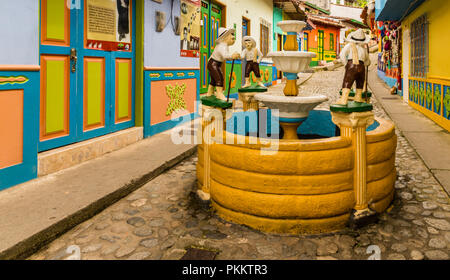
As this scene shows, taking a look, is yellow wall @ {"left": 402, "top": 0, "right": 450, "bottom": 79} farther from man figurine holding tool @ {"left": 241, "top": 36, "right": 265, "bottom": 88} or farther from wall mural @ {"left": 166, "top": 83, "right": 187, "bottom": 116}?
wall mural @ {"left": 166, "top": 83, "right": 187, "bottom": 116}

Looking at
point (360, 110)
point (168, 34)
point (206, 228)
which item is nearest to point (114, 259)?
point (206, 228)

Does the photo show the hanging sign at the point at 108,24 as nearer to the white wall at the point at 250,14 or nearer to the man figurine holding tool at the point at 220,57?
the man figurine holding tool at the point at 220,57

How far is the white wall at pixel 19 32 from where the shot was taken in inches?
128

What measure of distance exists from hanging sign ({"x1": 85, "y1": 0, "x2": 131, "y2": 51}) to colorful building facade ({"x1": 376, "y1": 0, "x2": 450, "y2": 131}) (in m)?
5.85

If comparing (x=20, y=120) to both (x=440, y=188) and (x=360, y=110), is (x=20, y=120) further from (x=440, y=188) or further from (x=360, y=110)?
(x=440, y=188)

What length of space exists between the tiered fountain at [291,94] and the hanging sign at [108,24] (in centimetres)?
254

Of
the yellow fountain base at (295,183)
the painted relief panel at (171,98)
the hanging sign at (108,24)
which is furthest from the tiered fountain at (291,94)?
the painted relief panel at (171,98)

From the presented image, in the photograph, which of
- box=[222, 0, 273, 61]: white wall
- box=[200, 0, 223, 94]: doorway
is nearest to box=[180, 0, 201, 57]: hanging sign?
box=[200, 0, 223, 94]: doorway

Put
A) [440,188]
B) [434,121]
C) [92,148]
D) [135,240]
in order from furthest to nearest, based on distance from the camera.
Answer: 1. [434,121]
2. [92,148]
3. [440,188]
4. [135,240]

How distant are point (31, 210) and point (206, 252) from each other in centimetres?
149

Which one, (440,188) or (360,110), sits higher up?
(360,110)

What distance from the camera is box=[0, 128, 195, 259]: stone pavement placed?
8.18 feet

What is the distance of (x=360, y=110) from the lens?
283 centimetres

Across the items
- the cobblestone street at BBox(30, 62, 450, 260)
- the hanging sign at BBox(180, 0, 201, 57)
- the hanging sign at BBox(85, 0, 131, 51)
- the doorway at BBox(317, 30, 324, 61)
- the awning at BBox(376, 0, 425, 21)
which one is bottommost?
the cobblestone street at BBox(30, 62, 450, 260)
